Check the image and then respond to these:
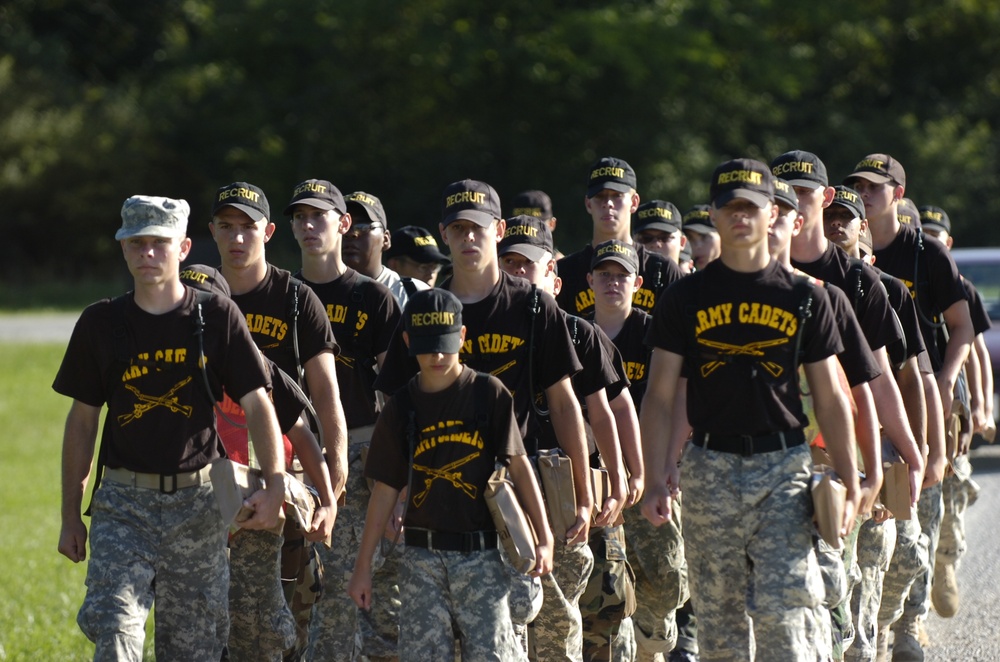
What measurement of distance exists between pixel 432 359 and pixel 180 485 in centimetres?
112

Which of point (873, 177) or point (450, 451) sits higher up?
point (873, 177)

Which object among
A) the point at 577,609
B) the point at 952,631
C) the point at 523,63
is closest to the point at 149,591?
the point at 577,609

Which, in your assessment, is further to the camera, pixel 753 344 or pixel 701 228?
pixel 701 228

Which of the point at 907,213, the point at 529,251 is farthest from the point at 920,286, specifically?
the point at 529,251

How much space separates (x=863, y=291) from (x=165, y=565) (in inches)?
131

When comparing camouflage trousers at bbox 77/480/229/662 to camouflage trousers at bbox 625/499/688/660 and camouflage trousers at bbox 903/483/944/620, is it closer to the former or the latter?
camouflage trousers at bbox 625/499/688/660

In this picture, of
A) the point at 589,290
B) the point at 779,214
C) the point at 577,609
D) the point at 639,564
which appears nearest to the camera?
the point at 779,214

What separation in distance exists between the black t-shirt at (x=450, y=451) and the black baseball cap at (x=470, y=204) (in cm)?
96

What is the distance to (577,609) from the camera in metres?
6.98

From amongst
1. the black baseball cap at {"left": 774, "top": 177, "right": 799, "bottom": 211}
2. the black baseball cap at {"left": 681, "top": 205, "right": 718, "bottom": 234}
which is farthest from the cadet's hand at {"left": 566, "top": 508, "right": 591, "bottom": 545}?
the black baseball cap at {"left": 681, "top": 205, "right": 718, "bottom": 234}

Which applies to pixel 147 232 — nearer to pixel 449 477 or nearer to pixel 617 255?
pixel 449 477

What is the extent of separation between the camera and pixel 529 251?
759cm

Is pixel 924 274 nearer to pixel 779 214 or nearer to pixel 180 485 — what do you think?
pixel 779 214

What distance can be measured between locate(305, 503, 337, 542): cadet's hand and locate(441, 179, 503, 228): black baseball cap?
4.52 ft
